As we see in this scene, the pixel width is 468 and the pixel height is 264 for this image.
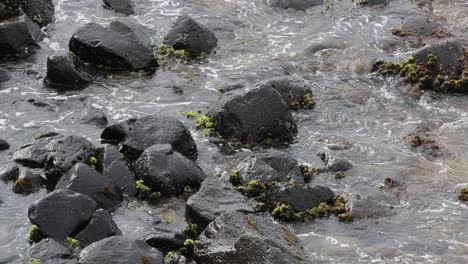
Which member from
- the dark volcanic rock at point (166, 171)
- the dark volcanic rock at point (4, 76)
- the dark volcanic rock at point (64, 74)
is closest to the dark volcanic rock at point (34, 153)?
the dark volcanic rock at point (166, 171)

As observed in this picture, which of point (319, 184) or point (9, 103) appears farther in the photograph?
point (9, 103)

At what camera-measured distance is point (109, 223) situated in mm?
14000

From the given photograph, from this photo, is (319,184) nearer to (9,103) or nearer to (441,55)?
(441,55)

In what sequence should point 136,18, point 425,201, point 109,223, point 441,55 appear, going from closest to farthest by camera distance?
point 109,223 → point 425,201 → point 441,55 → point 136,18

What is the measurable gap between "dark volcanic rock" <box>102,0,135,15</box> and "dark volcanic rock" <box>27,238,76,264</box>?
556 inches

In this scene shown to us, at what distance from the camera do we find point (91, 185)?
15.2 metres

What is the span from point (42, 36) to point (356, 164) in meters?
12.0

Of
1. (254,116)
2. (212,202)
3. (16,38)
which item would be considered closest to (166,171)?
(212,202)

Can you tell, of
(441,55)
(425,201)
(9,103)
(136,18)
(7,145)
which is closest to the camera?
(425,201)

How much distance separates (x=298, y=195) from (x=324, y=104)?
563 cm

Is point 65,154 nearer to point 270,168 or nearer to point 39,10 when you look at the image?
point 270,168

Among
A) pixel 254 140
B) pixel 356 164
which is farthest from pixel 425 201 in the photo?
pixel 254 140

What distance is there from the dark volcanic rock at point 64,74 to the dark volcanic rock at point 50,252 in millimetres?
8226

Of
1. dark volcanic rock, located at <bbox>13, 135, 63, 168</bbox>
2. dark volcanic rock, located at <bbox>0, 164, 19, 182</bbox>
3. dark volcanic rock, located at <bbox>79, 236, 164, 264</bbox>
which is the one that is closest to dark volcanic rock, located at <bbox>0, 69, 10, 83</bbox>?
dark volcanic rock, located at <bbox>13, 135, 63, 168</bbox>
